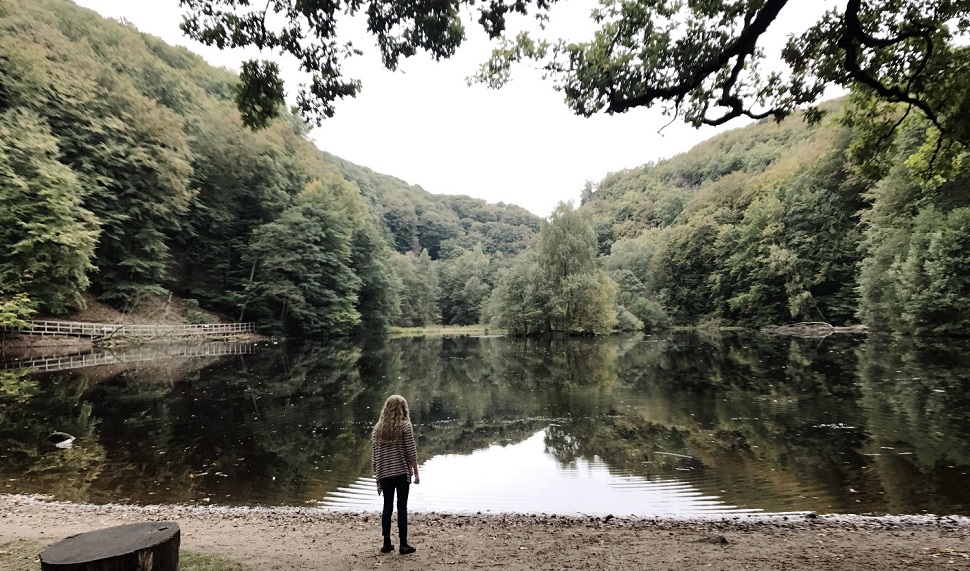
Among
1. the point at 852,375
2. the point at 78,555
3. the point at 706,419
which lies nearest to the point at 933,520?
the point at 706,419

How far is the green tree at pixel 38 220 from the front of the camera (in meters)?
27.8

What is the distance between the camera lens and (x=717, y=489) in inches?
311

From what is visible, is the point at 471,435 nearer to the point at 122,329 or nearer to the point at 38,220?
the point at 38,220

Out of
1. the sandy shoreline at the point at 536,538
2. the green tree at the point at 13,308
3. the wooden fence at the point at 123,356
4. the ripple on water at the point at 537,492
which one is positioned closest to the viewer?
the sandy shoreline at the point at 536,538

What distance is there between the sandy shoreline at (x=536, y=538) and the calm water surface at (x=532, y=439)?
32.4 inches

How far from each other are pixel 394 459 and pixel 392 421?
1.28 feet

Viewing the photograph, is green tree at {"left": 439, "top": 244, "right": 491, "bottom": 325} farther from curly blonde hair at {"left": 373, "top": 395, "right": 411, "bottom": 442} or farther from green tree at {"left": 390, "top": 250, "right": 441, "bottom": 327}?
curly blonde hair at {"left": 373, "top": 395, "right": 411, "bottom": 442}

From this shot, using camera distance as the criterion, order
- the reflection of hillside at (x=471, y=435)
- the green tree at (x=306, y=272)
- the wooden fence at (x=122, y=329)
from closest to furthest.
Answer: the reflection of hillside at (x=471, y=435)
the wooden fence at (x=122, y=329)
the green tree at (x=306, y=272)

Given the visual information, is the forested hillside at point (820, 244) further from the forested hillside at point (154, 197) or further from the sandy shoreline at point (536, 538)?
the forested hillside at point (154, 197)

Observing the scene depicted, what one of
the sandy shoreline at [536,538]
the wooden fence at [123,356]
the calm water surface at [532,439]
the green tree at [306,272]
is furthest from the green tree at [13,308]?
the sandy shoreline at [536,538]

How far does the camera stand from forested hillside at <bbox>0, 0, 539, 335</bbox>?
29.3 meters

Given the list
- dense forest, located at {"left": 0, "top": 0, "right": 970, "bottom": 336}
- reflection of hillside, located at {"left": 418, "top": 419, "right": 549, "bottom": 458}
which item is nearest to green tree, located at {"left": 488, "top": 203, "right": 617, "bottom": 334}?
dense forest, located at {"left": 0, "top": 0, "right": 970, "bottom": 336}

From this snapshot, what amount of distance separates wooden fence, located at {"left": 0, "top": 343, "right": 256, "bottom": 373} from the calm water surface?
3878 mm

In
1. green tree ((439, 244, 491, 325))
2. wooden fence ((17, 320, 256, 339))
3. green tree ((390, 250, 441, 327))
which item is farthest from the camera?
green tree ((439, 244, 491, 325))
